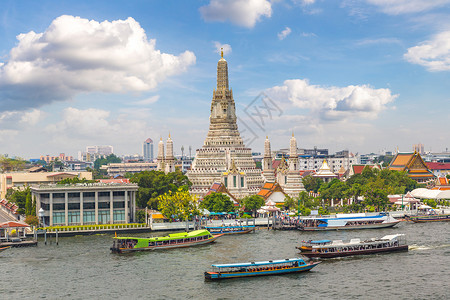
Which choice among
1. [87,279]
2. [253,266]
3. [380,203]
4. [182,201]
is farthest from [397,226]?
[87,279]

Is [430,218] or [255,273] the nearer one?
[255,273]

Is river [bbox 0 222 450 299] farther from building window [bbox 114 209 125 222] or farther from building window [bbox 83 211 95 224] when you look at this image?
building window [bbox 114 209 125 222]

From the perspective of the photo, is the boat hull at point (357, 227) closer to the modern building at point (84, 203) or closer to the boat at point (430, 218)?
the boat at point (430, 218)

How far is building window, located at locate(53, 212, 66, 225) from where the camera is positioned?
102 m

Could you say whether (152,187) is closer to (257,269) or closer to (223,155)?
(223,155)

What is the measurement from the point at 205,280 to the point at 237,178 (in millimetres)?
70241

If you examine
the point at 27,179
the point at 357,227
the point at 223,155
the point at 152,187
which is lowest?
the point at 357,227

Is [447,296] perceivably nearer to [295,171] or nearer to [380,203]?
[380,203]

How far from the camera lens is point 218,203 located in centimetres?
11294

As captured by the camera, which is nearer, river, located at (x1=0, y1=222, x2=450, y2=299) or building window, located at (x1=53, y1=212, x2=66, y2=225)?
river, located at (x1=0, y1=222, x2=450, y2=299)

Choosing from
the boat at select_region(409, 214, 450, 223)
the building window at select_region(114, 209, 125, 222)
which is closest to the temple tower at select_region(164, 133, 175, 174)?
the building window at select_region(114, 209, 125, 222)

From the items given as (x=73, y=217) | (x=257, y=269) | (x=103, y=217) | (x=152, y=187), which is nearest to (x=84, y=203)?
(x=73, y=217)

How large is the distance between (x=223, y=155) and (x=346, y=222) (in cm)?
4658

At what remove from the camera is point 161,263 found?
73.1 metres
